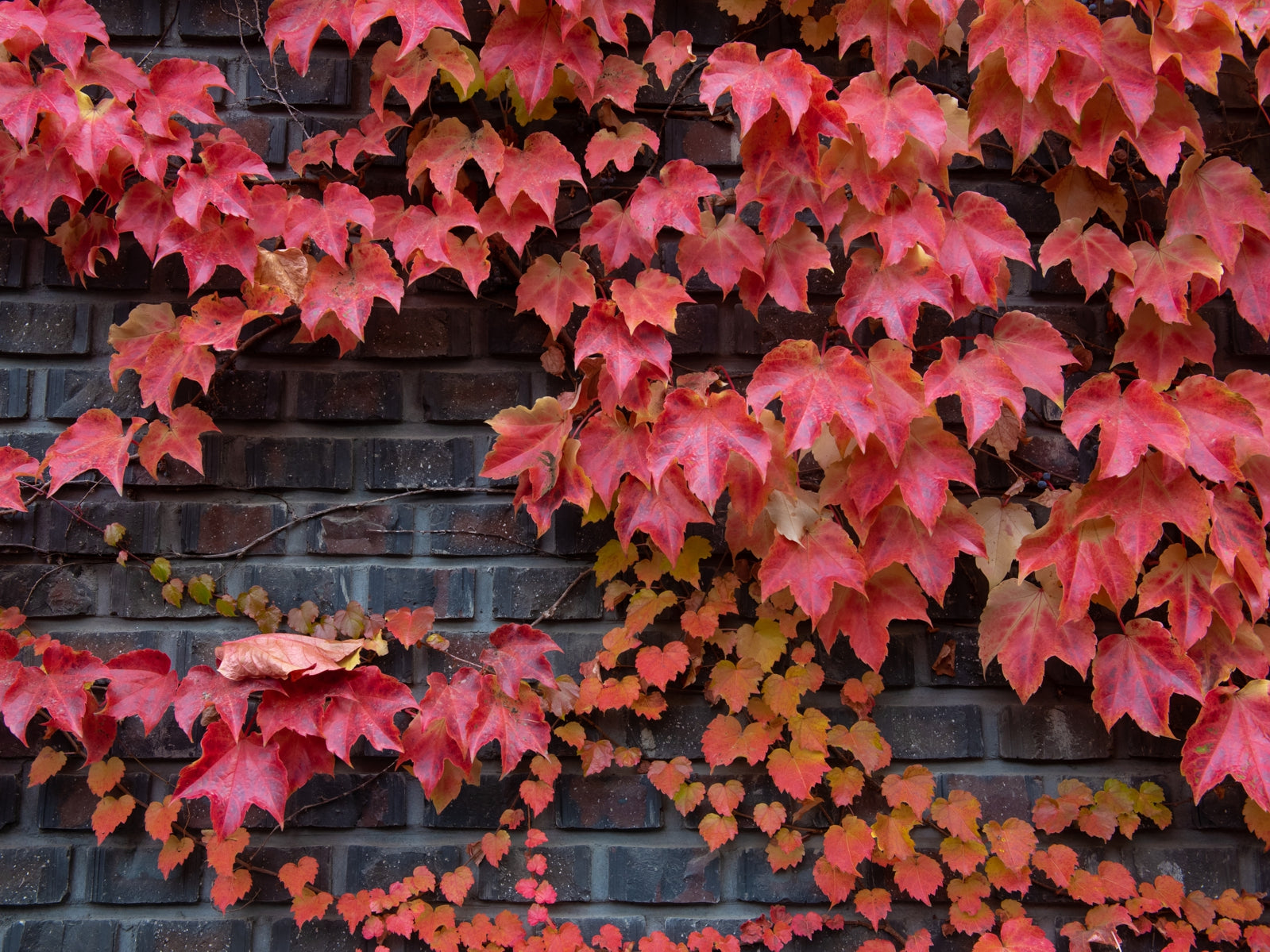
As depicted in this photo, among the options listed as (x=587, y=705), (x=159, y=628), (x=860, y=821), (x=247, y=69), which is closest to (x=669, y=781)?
(x=587, y=705)

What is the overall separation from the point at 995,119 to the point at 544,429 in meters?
0.93

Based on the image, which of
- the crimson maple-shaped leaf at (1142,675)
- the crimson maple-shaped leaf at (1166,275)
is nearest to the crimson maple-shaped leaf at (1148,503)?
the crimson maple-shaped leaf at (1142,675)

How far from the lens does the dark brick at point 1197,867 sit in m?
1.53

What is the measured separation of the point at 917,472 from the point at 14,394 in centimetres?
160

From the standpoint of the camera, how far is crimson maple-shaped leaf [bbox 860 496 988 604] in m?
1.42

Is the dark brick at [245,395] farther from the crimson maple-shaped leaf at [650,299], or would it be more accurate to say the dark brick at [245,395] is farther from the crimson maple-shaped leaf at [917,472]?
the crimson maple-shaped leaf at [917,472]

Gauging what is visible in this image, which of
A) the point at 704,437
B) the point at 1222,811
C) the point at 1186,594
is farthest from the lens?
the point at 1222,811

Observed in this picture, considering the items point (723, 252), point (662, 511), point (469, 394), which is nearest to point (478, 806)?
point (662, 511)

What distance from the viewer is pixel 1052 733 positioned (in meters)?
1.56

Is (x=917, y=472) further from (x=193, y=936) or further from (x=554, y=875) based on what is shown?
(x=193, y=936)

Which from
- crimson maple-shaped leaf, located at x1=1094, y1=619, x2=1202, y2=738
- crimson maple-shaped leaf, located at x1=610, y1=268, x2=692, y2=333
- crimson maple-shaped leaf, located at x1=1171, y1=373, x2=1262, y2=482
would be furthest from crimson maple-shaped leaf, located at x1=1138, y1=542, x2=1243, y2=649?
crimson maple-shaped leaf, located at x1=610, y1=268, x2=692, y2=333

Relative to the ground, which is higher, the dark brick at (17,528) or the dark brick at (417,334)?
the dark brick at (417,334)

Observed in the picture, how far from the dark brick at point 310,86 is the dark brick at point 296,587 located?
866mm

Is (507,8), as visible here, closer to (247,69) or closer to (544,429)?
(247,69)
